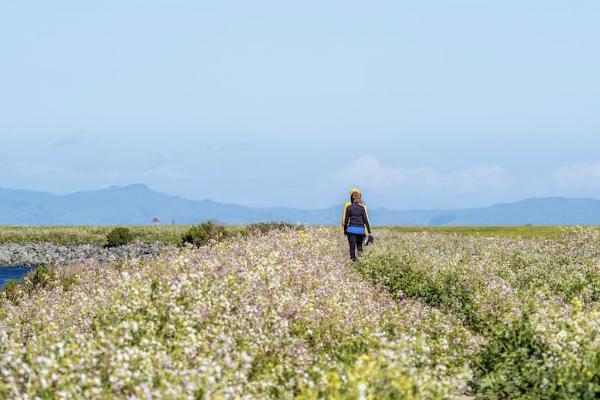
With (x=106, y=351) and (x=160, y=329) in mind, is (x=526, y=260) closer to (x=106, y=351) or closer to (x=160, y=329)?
(x=160, y=329)

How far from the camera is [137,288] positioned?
12945mm

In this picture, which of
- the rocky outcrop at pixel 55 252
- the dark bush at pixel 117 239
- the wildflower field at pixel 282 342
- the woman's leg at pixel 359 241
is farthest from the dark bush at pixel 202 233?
the wildflower field at pixel 282 342

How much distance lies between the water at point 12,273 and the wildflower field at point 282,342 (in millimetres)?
39857

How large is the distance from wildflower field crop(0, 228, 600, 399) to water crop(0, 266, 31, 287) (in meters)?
39.9

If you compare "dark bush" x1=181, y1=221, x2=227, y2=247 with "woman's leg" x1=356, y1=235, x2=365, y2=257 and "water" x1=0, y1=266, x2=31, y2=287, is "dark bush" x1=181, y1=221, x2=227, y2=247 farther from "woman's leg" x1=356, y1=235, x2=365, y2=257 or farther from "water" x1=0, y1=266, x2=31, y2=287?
"woman's leg" x1=356, y1=235, x2=365, y2=257

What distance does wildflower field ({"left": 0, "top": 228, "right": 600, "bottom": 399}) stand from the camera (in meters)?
9.00

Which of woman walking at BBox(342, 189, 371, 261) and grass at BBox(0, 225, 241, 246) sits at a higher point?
woman walking at BBox(342, 189, 371, 261)

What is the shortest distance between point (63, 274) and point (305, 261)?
17.6 metres

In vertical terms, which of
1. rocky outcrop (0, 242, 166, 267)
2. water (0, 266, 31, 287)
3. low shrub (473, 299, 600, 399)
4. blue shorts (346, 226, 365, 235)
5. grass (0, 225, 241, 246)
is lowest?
water (0, 266, 31, 287)

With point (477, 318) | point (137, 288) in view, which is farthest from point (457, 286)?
point (137, 288)

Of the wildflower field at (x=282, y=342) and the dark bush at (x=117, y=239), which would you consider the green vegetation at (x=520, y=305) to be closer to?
the wildflower field at (x=282, y=342)

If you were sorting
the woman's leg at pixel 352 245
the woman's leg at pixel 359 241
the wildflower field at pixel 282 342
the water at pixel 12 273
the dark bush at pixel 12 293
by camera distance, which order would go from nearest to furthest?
the wildflower field at pixel 282 342, the dark bush at pixel 12 293, the woman's leg at pixel 352 245, the woman's leg at pixel 359 241, the water at pixel 12 273

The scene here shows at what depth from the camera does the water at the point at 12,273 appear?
57812mm

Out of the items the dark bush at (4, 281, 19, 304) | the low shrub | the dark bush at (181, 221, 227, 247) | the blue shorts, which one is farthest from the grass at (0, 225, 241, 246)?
the low shrub
